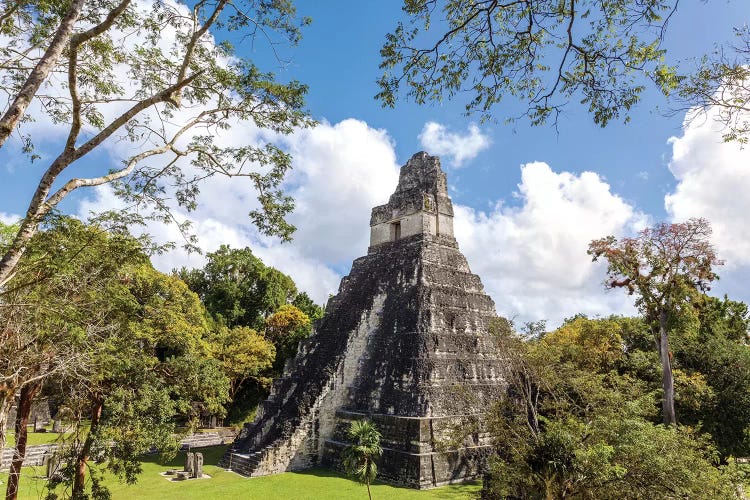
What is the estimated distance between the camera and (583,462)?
7309 mm

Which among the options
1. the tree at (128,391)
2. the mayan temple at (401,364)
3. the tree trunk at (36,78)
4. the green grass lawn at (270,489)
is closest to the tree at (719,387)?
the mayan temple at (401,364)

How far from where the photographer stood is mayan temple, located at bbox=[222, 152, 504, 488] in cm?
1241

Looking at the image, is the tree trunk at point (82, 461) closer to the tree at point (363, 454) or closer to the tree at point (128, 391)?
the tree at point (128, 391)

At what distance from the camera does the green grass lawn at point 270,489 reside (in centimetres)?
1091

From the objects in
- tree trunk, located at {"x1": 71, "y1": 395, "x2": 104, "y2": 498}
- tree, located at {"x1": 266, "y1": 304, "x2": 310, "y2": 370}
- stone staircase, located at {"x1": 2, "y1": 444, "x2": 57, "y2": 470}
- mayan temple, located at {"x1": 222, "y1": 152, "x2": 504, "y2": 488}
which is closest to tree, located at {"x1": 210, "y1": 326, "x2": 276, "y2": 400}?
tree, located at {"x1": 266, "y1": 304, "x2": 310, "y2": 370}

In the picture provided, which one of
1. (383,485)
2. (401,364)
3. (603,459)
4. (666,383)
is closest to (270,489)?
(383,485)

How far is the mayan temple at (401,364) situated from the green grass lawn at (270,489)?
21.0 inches

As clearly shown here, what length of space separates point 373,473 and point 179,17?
33.4 feet

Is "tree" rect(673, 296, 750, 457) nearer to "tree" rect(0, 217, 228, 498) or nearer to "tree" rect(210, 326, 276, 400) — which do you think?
"tree" rect(0, 217, 228, 498)

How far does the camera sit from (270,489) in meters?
11.5

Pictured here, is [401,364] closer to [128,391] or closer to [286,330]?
[128,391]

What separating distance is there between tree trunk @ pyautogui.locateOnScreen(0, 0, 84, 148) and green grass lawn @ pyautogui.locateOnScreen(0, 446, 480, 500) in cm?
A: 977

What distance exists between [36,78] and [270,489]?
10594 mm

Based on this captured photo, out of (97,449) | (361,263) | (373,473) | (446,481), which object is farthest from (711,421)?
(97,449)
